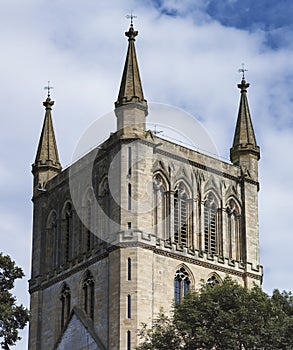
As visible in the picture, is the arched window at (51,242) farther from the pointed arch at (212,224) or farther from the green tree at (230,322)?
the green tree at (230,322)

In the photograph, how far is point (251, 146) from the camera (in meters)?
80.1

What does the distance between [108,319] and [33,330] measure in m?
9.70

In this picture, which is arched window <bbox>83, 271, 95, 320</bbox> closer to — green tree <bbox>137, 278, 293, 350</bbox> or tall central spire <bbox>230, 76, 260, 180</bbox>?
green tree <bbox>137, 278, 293, 350</bbox>

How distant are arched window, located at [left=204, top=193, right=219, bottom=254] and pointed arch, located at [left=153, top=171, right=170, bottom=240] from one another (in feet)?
11.0

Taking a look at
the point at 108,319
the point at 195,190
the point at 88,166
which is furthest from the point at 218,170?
the point at 108,319

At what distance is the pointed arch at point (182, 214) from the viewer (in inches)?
2876

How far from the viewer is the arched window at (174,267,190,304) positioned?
7069 cm

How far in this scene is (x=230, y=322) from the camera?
5553cm

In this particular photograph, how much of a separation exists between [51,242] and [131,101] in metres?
11.7

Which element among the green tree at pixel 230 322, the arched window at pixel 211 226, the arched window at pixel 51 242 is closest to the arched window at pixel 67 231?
the arched window at pixel 51 242

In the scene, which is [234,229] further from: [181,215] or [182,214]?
[181,215]

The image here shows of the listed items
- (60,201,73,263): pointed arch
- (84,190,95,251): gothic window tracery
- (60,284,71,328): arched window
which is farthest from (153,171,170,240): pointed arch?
(60,284,71,328): arched window

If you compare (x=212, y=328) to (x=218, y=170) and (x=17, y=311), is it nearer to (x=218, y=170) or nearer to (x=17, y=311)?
(x=17, y=311)

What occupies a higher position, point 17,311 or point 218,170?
point 218,170
